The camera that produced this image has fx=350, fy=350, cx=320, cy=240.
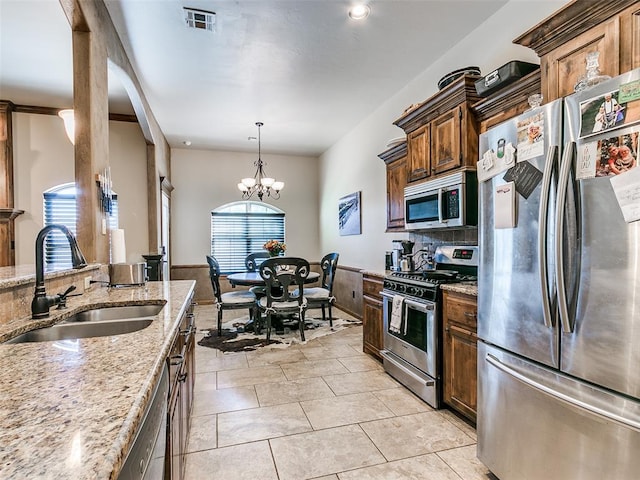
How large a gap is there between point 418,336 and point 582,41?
2130 millimetres

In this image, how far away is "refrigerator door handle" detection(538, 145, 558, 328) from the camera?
1513mm

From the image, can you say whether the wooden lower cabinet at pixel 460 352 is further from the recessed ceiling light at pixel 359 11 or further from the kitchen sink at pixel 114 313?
the recessed ceiling light at pixel 359 11

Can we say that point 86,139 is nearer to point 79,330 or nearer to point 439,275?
point 79,330

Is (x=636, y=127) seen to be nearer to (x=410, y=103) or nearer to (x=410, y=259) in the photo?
(x=410, y=259)

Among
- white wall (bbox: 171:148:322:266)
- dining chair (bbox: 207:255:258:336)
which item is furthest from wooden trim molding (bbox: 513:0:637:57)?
white wall (bbox: 171:148:322:266)

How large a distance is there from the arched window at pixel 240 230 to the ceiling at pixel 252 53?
2.31 metres

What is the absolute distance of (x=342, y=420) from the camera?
2.49m

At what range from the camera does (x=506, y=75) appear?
2316 millimetres

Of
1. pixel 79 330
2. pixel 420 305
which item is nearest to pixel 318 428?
pixel 420 305

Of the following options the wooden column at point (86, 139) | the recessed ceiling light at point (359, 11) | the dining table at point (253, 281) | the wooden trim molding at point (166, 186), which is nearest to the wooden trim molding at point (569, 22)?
the recessed ceiling light at point (359, 11)

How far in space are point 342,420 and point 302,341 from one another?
1857mm

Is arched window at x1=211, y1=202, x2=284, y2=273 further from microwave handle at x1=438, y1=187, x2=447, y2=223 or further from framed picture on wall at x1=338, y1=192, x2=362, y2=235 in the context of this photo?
microwave handle at x1=438, y1=187, x2=447, y2=223

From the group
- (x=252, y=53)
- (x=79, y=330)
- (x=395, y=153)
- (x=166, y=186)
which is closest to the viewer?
(x=79, y=330)

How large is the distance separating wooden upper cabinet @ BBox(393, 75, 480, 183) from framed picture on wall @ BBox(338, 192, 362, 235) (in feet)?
6.68
